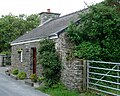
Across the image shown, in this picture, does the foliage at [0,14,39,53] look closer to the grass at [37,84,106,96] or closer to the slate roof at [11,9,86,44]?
the slate roof at [11,9,86,44]

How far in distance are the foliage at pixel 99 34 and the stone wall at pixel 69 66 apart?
0.42 m

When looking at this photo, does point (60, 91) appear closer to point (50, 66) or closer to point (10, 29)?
point (50, 66)

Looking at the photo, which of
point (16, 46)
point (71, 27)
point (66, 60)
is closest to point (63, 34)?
point (71, 27)

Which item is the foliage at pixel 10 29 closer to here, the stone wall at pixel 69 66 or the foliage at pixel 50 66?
the foliage at pixel 50 66

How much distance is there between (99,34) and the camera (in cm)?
1356

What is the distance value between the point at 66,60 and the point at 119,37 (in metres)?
2.97

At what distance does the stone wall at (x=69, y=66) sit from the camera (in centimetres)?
1212

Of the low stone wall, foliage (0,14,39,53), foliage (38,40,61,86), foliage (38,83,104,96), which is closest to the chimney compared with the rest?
foliage (0,14,39,53)

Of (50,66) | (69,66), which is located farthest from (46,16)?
(69,66)

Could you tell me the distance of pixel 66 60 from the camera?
43.9ft

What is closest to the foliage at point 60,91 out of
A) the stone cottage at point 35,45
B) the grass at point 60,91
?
the grass at point 60,91

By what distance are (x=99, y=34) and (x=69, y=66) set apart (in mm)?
2298

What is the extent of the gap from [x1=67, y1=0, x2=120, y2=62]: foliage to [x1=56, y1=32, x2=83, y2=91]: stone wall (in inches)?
16.4

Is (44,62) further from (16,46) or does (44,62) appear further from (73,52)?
(16,46)
